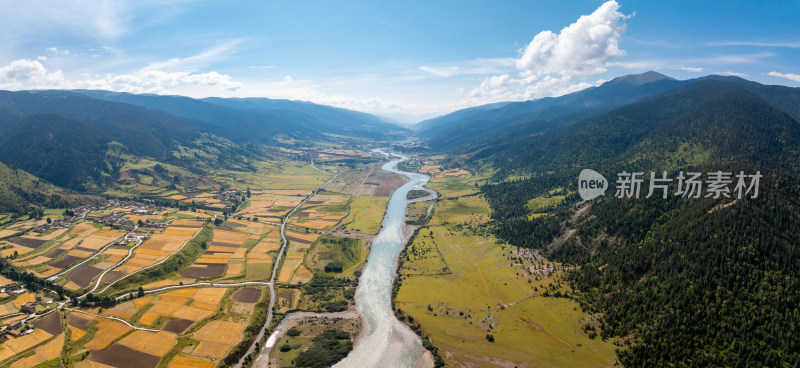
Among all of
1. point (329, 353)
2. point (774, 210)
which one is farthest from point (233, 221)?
point (774, 210)

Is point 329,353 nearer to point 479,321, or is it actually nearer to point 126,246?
point 479,321

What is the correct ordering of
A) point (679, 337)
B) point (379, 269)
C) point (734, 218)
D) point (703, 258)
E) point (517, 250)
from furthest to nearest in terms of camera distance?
point (517, 250) → point (379, 269) → point (734, 218) → point (703, 258) → point (679, 337)

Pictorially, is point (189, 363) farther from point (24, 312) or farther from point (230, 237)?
point (230, 237)

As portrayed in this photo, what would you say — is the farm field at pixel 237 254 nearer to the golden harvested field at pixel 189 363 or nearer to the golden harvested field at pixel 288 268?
the golden harvested field at pixel 288 268

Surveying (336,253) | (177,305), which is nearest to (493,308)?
(336,253)

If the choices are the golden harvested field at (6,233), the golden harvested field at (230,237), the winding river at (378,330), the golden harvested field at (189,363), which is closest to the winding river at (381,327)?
the winding river at (378,330)

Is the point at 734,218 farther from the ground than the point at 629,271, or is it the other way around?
the point at 734,218
